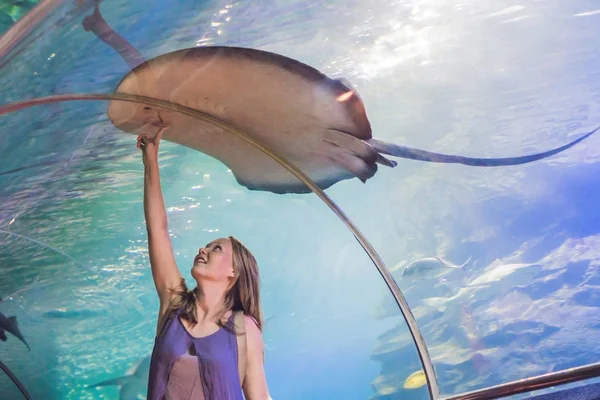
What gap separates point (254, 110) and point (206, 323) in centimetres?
194

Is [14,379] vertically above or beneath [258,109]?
beneath

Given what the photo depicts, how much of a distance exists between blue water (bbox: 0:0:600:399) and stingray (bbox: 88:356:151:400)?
9 centimetres

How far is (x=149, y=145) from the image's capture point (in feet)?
16.1

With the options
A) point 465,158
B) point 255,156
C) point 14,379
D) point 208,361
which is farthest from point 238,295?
point 14,379

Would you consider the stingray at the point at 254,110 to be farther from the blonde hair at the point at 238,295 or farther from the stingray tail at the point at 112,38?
the blonde hair at the point at 238,295

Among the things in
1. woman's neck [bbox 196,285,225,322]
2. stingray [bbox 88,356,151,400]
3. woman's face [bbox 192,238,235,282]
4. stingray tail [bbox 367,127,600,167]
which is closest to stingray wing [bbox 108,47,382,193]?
stingray tail [bbox 367,127,600,167]

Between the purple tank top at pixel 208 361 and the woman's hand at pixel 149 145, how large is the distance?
1.71 metres

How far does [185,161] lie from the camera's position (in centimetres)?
510

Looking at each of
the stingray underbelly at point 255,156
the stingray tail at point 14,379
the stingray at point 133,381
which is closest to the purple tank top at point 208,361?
the stingray underbelly at point 255,156

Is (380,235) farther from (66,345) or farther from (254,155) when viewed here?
(66,345)

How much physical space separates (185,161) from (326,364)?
3.26 metres

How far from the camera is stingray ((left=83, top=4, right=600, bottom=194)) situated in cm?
413

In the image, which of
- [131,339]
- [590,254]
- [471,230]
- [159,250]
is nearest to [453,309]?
[471,230]

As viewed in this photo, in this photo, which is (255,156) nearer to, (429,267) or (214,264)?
(214,264)
